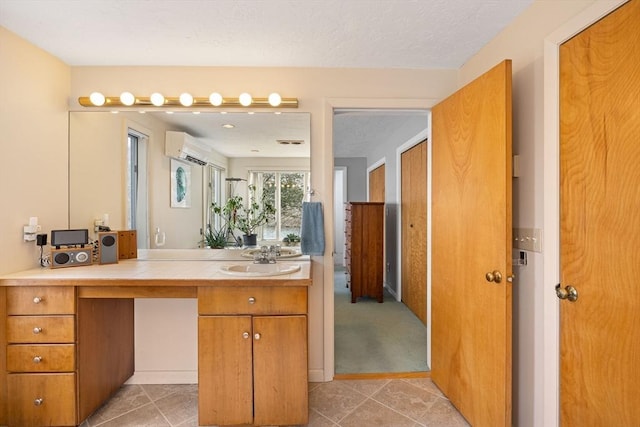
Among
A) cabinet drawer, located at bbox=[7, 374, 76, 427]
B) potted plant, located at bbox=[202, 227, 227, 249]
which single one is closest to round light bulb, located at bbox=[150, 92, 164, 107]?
potted plant, located at bbox=[202, 227, 227, 249]

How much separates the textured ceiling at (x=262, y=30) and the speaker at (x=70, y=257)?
1050 millimetres

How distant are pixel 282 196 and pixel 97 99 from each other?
1381 mm

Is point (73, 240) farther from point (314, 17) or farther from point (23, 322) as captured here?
→ point (314, 17)

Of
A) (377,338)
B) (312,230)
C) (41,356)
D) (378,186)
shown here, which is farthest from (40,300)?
(378,186)

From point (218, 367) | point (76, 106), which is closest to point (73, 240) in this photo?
point (76, 106)

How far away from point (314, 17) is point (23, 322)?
2208 mm

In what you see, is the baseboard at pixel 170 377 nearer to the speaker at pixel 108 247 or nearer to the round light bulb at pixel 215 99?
the speaker at pixel 108 247

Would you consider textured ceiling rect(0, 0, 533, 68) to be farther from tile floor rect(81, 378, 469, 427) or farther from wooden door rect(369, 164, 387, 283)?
wooden door rect(369, 164, 387, 283)

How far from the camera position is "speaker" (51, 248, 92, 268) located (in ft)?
6.31

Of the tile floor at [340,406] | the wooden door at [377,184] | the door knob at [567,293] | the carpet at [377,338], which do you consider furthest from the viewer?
the wooden door at [377,184]

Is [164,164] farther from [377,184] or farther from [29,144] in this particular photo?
[377,184]

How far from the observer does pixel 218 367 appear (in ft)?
5.49

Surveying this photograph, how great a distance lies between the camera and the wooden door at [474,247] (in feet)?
4.99

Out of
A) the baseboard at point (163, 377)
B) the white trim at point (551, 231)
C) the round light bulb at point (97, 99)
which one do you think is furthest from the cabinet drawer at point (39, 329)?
the white trim at point (551, 231)
